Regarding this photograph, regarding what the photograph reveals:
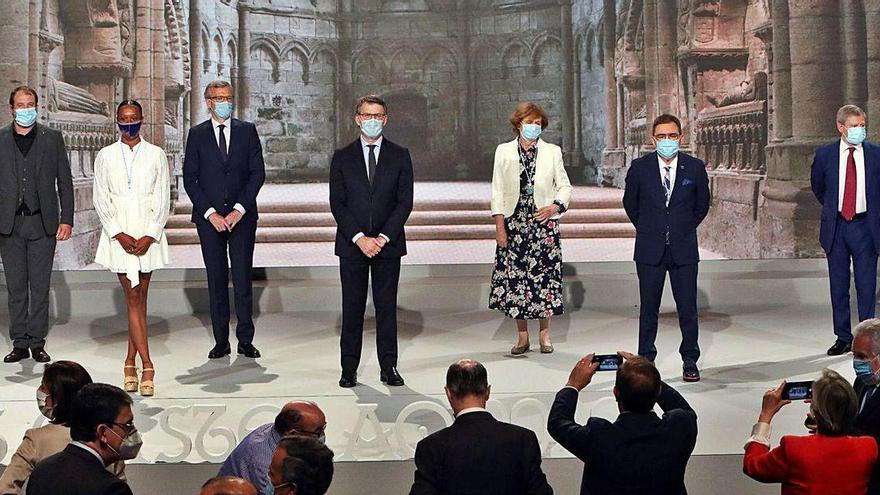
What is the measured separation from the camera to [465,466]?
3.19 m

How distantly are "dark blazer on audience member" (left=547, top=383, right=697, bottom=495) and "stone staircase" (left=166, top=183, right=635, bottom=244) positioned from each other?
5843 millimetres

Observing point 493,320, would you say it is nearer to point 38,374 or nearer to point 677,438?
point 38,374

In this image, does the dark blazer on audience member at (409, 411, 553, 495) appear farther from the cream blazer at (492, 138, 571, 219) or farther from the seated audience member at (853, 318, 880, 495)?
the cream blazer at (492, 138, 571, 219)


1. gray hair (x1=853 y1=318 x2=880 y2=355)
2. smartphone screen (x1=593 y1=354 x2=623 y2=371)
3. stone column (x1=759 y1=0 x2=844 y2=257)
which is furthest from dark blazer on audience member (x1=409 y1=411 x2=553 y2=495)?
stone column (x1=759 y1=0 x2=844 y2=257)

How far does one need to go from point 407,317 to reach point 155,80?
10.1ft

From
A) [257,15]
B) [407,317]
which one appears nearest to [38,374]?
[407,317]

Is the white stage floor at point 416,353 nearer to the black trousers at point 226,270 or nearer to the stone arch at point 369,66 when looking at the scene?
the black trousers at point 226,270

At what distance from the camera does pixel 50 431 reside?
3521 mm

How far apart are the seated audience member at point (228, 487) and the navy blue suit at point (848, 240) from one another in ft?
15.7

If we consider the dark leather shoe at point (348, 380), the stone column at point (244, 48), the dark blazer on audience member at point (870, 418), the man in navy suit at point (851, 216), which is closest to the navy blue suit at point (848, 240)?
the man in navy suit at point (851, 216)

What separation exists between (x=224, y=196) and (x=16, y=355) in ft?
4.89

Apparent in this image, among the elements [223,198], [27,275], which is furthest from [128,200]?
[27,275]

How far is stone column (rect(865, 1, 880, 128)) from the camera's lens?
28.2 feet

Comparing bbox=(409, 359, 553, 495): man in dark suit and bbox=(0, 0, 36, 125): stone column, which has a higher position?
bbox=(0, 0, 36, 125): stone column
